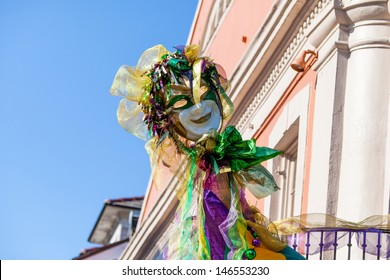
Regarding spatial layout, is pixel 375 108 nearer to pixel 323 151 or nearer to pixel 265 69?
pixel 323 151

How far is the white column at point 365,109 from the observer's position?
13375 mm

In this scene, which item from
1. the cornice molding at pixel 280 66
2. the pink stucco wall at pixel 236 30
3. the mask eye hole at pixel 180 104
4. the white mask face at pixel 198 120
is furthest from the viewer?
the pink stucco wall at pixel 236 30

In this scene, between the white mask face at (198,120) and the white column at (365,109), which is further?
the white column at (365,109)

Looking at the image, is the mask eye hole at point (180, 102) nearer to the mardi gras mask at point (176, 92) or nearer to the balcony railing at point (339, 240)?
the mardi gras mask at point (176, 92)

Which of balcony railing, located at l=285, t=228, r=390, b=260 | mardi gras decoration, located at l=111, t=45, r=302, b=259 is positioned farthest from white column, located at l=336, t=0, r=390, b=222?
mardi gras decoration, located at l=111, t=45, r=302, b=259

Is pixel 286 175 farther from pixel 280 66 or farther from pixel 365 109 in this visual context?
pixel 365 109

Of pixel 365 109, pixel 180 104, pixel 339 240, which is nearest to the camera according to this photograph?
pixel 180 104

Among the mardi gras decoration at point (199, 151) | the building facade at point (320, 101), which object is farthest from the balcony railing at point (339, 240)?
the building facade at point (320, 101)

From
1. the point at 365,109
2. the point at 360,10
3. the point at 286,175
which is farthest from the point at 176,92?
the point at 286,175

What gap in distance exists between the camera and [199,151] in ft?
37.1

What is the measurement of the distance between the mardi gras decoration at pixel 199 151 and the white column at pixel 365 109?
207 cm

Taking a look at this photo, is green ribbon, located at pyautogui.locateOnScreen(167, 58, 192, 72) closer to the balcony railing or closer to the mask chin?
the mask chin

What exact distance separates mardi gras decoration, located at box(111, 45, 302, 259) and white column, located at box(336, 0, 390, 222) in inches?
81.7

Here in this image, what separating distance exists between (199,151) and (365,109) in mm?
2849
